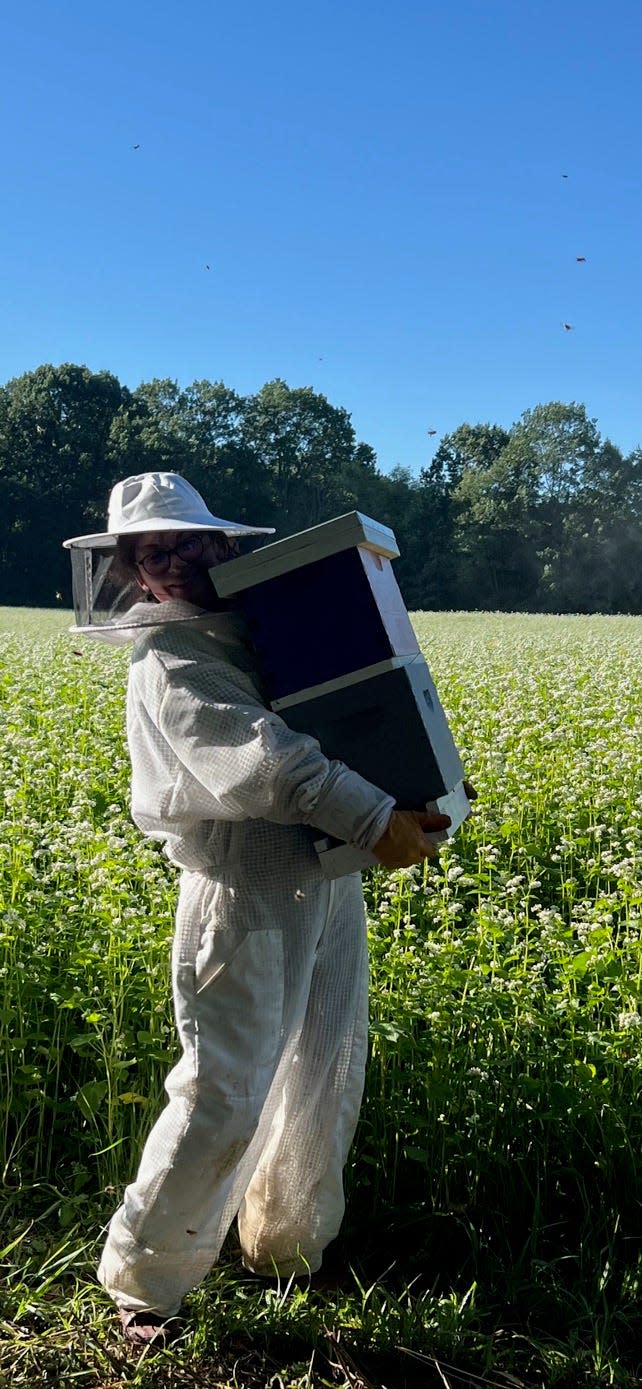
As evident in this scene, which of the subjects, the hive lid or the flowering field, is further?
the flowering field

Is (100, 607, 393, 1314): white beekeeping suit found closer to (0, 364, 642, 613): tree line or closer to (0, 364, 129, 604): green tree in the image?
(0, 364, 129, 604): green tree

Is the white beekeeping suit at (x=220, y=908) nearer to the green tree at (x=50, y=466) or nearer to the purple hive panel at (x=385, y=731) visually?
the purple hive panel at (x=385, y=731)

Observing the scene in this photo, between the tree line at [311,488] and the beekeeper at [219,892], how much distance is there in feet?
178

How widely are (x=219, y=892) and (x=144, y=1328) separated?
1139 millimetres

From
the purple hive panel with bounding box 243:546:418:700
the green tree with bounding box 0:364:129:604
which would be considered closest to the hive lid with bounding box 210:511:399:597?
the purple hive panel with bounding box 243:546:418:700

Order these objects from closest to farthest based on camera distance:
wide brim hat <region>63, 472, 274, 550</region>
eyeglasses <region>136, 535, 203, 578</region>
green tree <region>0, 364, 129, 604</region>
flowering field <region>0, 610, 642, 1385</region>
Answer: wide brim hat <region>63, 472, 274, 550</region> → eyeglasses <region>136, 535, 203, 578</region> → flowering field <region>0, 610, 642, 1385</region> → green tree <region>0, 364, 129, 604</region>

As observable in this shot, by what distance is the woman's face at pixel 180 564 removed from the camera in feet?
10.1

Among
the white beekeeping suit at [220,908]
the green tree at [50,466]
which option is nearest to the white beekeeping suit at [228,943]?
the white beekeeping suit at [220,908]

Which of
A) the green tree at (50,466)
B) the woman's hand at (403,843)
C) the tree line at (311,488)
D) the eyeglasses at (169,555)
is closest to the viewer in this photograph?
the woman's hand at (403,843)

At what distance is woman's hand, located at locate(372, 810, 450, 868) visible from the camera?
284 cm

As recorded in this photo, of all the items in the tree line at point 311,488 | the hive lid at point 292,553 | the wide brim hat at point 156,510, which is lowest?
the hive lid at point 292,553

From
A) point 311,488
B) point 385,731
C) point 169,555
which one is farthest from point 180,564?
point 311,488

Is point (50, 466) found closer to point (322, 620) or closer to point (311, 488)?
point (311, 488)

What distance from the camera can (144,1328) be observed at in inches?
124
